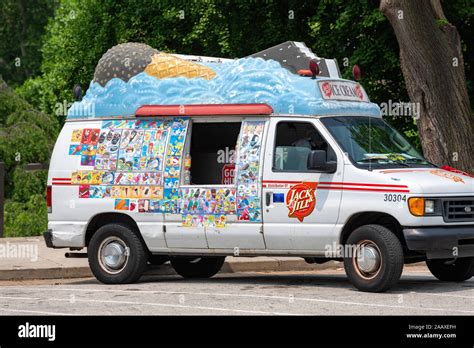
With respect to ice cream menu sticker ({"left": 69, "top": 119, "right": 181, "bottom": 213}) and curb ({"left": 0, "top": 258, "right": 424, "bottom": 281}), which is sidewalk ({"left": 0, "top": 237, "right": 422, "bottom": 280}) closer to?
curb ({"left": 0, "top": 258, "right": 424, "bottom": 281})

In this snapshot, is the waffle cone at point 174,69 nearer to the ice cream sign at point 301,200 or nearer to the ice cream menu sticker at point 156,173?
the ice cream menu sticker at point 156,173

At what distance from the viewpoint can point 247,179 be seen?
1381 centimetres

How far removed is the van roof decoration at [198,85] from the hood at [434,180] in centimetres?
121

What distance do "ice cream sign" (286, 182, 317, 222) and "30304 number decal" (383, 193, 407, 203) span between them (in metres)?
0.91

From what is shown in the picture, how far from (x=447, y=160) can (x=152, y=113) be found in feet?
23.2

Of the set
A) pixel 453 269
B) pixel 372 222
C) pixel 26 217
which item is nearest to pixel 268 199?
pixel 372 222

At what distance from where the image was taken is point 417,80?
65.6 feet

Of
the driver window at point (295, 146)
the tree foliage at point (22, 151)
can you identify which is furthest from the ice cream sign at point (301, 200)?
the tree foliage at point (22, 151)

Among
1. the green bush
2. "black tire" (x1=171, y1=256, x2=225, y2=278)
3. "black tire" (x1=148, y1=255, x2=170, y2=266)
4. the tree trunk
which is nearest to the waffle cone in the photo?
"black tire" (x1=148, y1=255, x2=170, y2=266)

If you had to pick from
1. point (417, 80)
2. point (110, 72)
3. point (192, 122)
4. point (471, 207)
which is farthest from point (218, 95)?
point (417, 80)

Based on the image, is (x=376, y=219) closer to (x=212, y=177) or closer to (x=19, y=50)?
(x=212, y=177)

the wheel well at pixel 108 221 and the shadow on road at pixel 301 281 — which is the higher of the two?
the wheel well at pixel 108 221

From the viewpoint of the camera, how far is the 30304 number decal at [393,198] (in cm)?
1271

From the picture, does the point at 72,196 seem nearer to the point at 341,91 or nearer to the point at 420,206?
the point at 341,91
